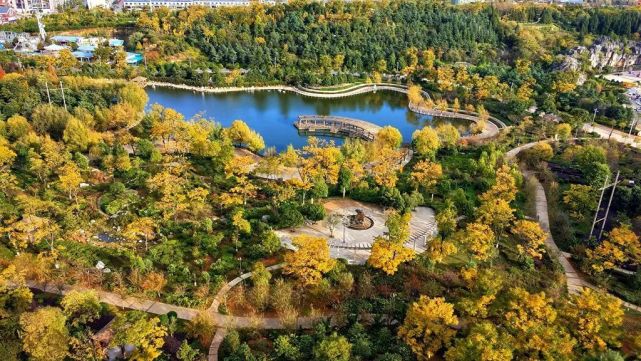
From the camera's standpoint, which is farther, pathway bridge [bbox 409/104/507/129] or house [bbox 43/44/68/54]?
house [bbox 43/44/68/54]

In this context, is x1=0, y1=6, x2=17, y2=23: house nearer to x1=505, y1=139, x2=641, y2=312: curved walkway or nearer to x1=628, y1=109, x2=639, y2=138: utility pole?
x1=505, y1=139, x2=641, y2=312: curved walkway

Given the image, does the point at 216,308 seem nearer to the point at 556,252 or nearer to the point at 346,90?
the point at 556,252

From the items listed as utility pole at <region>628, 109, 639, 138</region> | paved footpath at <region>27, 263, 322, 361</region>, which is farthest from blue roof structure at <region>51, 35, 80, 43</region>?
utility pole at <region>628, 109, 639, 138</region>

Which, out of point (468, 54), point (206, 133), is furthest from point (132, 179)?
point (468, 54)

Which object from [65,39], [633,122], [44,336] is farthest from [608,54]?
[44,336]

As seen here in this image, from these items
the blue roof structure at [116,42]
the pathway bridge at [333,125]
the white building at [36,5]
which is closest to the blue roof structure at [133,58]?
the blue roof structure at [116,42]

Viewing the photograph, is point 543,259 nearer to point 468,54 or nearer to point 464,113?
point 464,113
